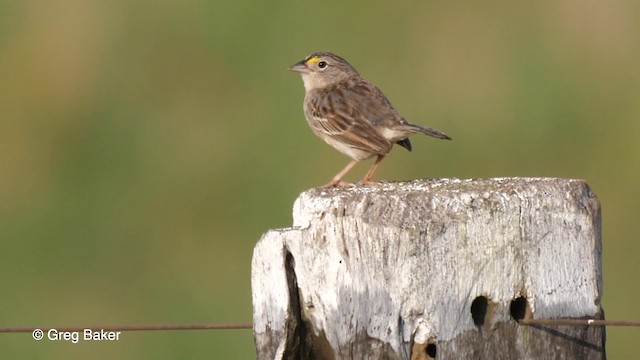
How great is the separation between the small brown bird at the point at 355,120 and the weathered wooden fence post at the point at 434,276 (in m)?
2.82

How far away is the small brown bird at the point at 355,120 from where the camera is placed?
7.79 meters

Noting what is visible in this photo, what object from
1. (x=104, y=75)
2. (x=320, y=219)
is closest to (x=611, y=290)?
(x=104, y=75)

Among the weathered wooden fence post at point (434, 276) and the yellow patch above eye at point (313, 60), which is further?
the yellow patch above eye at point (313, 60)

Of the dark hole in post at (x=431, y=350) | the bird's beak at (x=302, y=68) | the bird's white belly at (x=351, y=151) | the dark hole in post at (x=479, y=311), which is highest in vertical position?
the bird's beak at (x=302, y=68)

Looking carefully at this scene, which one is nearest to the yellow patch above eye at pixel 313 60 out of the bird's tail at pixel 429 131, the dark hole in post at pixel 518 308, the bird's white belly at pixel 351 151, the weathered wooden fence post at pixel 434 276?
the bird's white belly at pixel 351 151

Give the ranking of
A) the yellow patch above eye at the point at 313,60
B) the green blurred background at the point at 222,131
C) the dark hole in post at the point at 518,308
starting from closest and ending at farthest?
the dark hole in post at the point at 518,308 → the yellow patch above eye at the point at 313,60 → the green blurred background at the point at 222,131

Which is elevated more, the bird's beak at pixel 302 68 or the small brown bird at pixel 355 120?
the bird's beak at pixel 302 68

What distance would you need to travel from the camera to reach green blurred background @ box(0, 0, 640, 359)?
31.0ft

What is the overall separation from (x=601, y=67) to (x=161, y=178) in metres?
3.37

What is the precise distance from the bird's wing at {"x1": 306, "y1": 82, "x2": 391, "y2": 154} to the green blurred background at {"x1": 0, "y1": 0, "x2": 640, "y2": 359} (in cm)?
144

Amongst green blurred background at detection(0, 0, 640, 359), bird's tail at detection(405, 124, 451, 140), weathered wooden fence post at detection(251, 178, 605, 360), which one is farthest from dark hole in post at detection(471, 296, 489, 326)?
green blurred background at detection(0, 0, 640, 359)

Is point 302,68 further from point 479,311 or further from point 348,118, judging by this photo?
point 479,311

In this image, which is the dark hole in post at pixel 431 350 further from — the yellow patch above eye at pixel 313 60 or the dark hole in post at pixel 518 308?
the yellow patch above eye at pixel 313 60

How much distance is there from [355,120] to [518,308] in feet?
11.8
